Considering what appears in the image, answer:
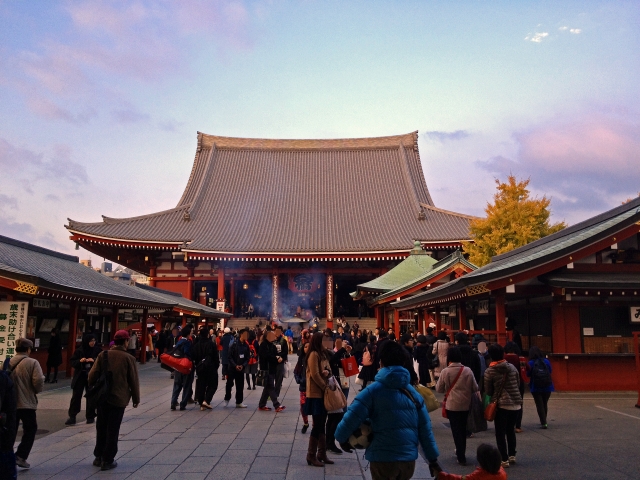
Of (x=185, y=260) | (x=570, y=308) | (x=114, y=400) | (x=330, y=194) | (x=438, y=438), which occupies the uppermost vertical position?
(x=330, y=194)

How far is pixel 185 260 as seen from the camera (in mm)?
33656

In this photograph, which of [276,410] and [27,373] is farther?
[276,410]

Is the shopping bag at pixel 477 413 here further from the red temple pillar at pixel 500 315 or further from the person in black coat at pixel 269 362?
the red temple pillar at pixel 500 315

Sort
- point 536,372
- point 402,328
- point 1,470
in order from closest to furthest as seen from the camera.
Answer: point 1,470 → point 536,372 → point 402,328

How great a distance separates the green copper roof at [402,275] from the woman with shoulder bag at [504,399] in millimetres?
17351

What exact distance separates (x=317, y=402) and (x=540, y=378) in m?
3.63

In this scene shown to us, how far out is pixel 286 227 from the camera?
37531 millimetres

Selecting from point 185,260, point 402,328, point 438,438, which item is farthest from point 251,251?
point 438,438

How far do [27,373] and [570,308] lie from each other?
11085 millimetres

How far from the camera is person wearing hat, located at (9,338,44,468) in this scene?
6867 mm

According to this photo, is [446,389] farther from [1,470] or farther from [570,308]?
[570,308]

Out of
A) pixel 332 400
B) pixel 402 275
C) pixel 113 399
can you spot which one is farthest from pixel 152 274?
pixel 332 400

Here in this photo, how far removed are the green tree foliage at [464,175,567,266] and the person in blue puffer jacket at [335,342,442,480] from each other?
2806 cm

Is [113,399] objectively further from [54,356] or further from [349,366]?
[54,356]
